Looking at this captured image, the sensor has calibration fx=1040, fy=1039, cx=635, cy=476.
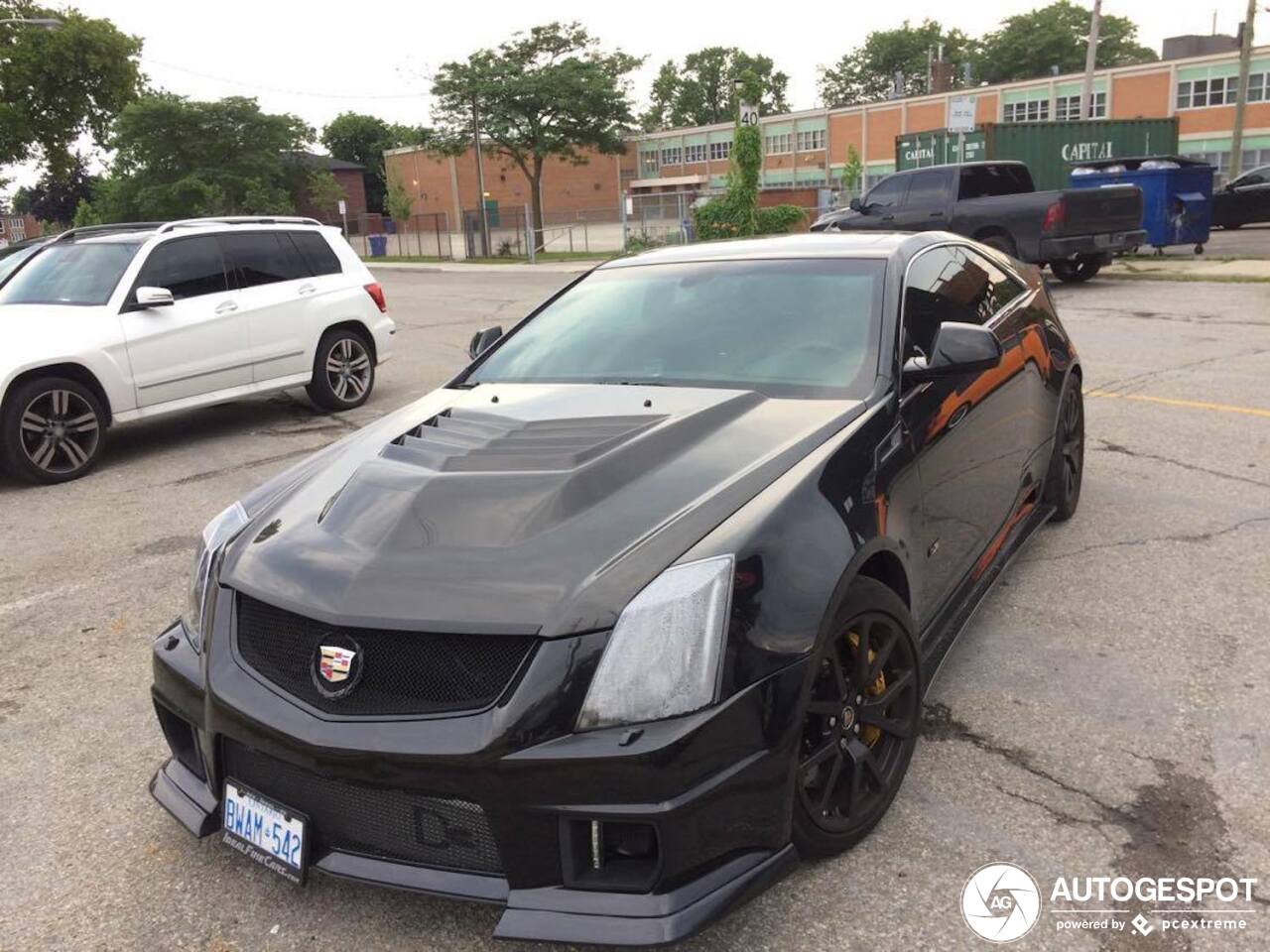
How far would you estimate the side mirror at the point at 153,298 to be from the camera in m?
7.79

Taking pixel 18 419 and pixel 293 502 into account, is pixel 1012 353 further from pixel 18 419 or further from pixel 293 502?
pixel 18 419

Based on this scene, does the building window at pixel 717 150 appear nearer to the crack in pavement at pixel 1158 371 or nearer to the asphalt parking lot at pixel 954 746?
the crack in pavement at pixel 1158 371

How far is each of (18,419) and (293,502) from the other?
213 inches

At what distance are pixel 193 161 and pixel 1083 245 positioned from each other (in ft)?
151

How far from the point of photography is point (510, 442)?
3059 mm

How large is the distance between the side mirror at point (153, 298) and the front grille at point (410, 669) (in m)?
6.27

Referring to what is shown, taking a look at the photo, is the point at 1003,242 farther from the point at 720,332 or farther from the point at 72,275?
the point at 720,332

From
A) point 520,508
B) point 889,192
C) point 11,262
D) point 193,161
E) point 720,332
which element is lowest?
point 520,508

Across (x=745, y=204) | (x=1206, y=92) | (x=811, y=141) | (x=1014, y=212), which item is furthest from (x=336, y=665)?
(x=811, y=141)

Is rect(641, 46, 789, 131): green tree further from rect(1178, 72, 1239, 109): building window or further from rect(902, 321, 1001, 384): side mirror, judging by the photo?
rect(902, 321, 1001, 384): side mirror

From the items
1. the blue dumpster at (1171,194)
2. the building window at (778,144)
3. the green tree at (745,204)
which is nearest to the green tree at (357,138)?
the building window at (778,144)

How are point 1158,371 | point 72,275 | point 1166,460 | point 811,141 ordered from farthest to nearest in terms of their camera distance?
1. point 811,141
2. point 1158,371
3. point 72,275
4. point 1166,460

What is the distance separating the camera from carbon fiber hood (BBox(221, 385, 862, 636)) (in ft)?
7.60

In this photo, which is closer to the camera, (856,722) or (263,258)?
(856,722)
